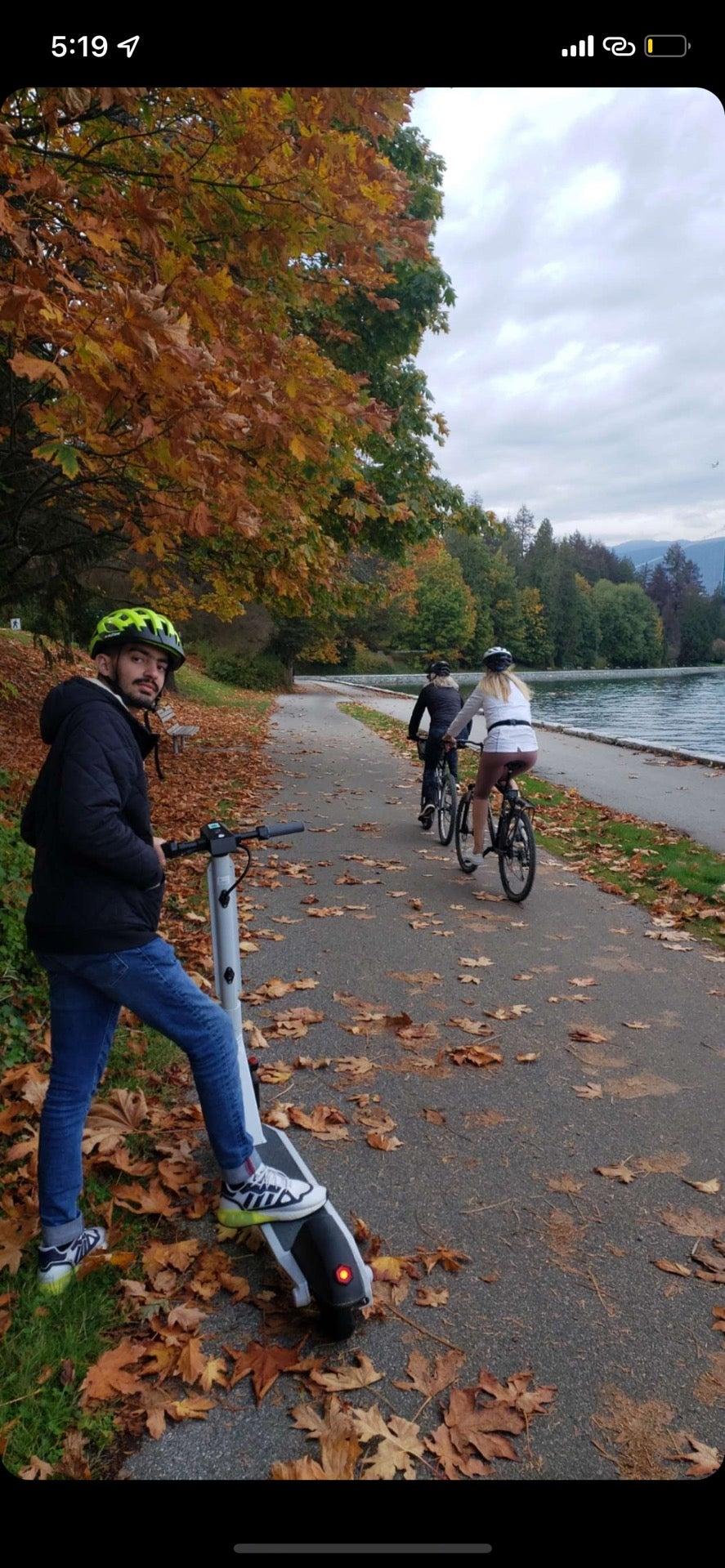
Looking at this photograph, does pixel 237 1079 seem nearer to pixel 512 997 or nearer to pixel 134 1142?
pixel 134 1142

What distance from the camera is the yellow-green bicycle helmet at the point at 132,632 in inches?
98.6

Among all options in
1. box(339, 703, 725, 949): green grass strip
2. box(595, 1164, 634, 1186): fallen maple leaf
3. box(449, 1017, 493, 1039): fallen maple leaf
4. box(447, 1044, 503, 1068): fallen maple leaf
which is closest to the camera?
box(595, 1164, 634, 1186): fallen maple leaf

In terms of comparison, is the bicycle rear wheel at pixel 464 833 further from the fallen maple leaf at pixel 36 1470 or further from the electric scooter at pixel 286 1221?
the fallen maple leaf at pixel 36 1470

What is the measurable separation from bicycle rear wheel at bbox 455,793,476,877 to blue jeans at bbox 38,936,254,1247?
18.0 ft

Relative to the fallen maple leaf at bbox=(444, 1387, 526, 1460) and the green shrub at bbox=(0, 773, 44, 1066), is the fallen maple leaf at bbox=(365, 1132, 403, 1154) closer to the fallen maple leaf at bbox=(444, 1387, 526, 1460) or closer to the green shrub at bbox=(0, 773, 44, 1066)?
the fallen maple leaf at bbox=(444, 1387, 526, 1460)

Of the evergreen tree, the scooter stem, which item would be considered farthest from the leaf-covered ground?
the evergreen tree

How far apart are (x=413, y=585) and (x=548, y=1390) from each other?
59.6 meters

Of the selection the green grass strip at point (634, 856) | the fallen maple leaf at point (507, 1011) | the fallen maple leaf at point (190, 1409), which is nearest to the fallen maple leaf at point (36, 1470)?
the fallen maple leaf at point (190, 1409)

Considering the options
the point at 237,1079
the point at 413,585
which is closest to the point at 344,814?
the point at 237,1079

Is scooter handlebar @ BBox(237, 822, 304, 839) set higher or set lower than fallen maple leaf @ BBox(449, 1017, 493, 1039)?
higher

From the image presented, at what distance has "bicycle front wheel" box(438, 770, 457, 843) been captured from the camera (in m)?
8.98
